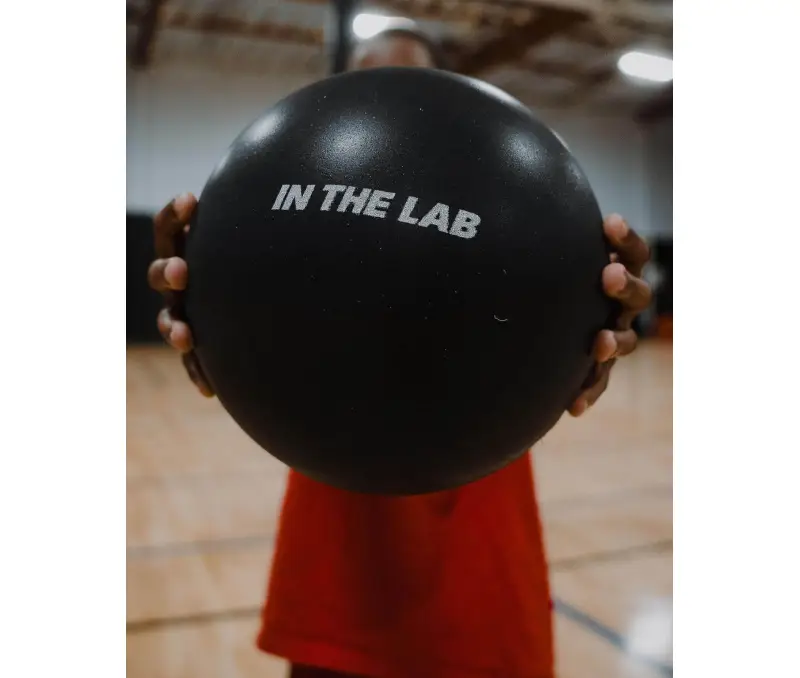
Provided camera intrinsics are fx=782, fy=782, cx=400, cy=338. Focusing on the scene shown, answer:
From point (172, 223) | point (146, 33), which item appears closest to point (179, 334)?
point (172, 223)

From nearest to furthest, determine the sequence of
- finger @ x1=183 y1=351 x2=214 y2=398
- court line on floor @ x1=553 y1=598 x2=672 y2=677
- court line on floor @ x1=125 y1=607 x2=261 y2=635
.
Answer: finger @ x1=183 y1=351 x2=214 y2=398, court line on floor @ x1=553 y1=598 x2=672 y2=677, court line on floor @ x1=125 y1=607 x2=261 y2=635

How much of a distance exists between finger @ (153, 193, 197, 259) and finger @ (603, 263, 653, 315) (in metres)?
0.49

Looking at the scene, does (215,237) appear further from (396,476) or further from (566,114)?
(566,114)

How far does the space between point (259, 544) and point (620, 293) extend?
1670mm

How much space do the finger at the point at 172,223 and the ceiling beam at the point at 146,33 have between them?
16.5 ft

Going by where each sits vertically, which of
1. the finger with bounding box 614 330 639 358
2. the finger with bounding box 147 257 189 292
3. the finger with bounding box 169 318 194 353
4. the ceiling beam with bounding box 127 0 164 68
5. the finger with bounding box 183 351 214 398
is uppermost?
the ceiling beam with bounding box 127 0 164 68

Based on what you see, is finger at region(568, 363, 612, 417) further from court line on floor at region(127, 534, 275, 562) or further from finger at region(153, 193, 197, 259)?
court line on floor at region(127, 534, 275, 562)

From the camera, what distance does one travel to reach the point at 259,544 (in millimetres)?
2273

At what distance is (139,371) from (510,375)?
593cm

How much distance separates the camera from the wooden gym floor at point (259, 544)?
5.40 feet

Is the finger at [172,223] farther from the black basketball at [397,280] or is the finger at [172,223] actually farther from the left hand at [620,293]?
the left hand at [620,293]

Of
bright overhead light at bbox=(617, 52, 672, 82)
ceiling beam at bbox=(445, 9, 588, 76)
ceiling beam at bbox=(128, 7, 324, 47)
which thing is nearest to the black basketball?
bright overhead light at bbox=(617, 52, 672, 82)

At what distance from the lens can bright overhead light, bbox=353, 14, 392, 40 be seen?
5.58 metres

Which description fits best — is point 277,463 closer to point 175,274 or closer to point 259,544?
point 259,544
